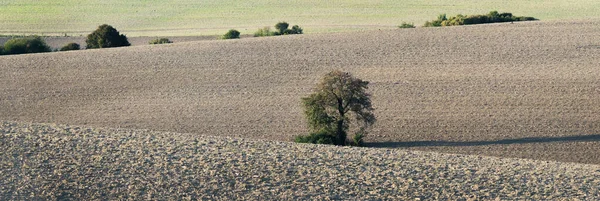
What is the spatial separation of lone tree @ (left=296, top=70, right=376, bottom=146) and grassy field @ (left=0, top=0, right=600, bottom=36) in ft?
99.6

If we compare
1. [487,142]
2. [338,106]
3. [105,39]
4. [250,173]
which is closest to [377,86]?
[338,106]

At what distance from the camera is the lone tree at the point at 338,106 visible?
29547 millimetres

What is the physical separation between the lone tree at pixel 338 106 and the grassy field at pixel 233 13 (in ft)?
99.6

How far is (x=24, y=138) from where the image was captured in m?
20.7

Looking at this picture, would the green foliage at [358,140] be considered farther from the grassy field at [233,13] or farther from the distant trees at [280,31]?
the grassy field at [233,13]

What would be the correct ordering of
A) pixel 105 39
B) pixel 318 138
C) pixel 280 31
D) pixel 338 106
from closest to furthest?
pixel 318 138 < pixel 338 106 < pixel 105 39 < pixel 280 31

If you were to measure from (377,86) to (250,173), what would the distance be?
18423 mm

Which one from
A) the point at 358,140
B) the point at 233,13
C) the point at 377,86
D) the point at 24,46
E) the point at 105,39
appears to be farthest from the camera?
the point at 233,13

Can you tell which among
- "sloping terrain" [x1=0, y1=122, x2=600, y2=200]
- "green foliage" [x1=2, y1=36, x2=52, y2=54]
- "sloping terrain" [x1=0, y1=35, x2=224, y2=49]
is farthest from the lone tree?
"sloping terrain" [x1=0, y1=35, x2=224, y2=49]

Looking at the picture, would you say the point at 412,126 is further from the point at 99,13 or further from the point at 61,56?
the point at 99,13

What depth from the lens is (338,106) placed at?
98.8 ft

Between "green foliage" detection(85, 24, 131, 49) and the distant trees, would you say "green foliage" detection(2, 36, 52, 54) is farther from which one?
the distant trees

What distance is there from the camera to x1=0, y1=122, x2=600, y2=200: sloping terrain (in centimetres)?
1738

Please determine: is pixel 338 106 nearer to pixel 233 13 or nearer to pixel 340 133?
pixel 340 133
